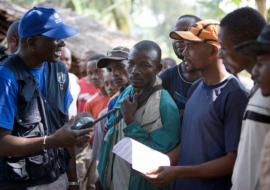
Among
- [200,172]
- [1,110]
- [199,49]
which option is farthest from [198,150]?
[1,110]

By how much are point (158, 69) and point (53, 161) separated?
1.31 metres

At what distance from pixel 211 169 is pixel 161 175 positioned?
351mm

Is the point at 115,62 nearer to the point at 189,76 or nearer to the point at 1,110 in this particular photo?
the point at 189,76

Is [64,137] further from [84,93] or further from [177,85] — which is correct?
[84,93]

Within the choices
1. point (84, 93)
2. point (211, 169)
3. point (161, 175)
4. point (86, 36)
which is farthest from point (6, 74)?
point (86, 36)

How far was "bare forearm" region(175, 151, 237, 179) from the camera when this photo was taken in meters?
2.03

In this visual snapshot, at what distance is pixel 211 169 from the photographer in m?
2.07

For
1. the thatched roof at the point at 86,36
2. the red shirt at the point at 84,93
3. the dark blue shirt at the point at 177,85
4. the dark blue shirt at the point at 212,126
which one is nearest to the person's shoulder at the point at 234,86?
the dark blue shirt at the point at 212,126

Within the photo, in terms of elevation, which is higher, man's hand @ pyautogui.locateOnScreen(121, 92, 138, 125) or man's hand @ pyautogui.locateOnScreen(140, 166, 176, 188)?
man's hand @ pyautogui.locateOnScreen(121, 92, 138, 125)

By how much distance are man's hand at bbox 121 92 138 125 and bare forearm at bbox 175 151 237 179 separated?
0.66 m

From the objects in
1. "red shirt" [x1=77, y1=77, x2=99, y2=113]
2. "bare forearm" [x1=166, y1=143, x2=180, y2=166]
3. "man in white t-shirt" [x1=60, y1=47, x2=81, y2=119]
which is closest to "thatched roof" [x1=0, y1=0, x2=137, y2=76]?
"man in white t-shirt" [x1=60, y1=47, x2=81, y2=119]

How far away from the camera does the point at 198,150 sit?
7.27ft

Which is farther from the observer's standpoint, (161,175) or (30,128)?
(30,128)

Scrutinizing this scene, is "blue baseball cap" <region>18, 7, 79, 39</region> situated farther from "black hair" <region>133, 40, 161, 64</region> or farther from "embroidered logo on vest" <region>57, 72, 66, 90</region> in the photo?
"black hair" <region>133, 40, 161, 64</region>
